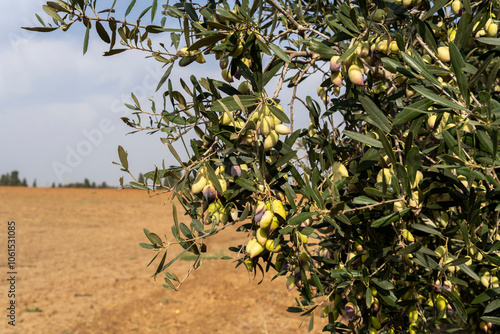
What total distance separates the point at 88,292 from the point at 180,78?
4783 millimetres

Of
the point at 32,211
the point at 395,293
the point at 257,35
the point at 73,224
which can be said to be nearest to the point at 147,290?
the point at 395,293

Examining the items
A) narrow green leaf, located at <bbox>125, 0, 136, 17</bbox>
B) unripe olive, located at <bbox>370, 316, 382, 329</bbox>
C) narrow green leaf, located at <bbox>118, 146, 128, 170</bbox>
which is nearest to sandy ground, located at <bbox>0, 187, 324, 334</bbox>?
unripe olive, located at <bbox>370, 316, 382, 329</bbox>

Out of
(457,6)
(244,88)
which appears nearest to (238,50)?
(244,88)

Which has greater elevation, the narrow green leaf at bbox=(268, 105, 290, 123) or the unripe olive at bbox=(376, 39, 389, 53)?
the unripe olive at bbox=(376, 39, 389, 53)

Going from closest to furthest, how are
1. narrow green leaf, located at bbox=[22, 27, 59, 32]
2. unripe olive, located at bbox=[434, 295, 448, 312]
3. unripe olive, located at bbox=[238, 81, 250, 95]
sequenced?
unripe olive, located at bbox=[238, 81, 250, 95]
narrow green leaf, located at bbox=[22, 27, 59, 32]
unripe olive, located at bbox=[434, 295, 448, 312]

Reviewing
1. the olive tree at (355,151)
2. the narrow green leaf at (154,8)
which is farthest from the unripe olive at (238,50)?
the narrow green leaf at (154,8)

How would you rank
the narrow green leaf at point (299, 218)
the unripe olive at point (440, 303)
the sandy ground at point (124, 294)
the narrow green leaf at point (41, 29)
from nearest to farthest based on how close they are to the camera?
the narrow green leaf at point (299, 218) → the narrow green leaf at point (41, 29) → the unripe olive at point (440, 303) → the sandy ground at point (124, 294)

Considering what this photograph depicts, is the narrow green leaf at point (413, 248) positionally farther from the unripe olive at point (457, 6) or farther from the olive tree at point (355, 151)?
the unripe olive at point (457, 6)

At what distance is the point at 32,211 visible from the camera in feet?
40.8

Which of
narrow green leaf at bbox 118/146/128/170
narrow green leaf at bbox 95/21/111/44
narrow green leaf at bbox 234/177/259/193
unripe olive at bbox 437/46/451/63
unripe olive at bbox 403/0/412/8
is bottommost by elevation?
narrow green leaf at bbox 234/177/259/193

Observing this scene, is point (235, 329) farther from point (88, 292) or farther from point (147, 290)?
point (88, 292)

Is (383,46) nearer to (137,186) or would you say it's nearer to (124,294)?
(137,186)

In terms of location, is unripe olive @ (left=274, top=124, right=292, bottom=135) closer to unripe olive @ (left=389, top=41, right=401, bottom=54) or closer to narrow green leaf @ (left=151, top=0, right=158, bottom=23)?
unripe olive @ (left=389, top=41, right=401, bottom=54)

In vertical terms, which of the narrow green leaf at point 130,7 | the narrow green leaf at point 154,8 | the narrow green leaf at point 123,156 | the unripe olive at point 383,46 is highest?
the narrow green leaf at point 130,7
